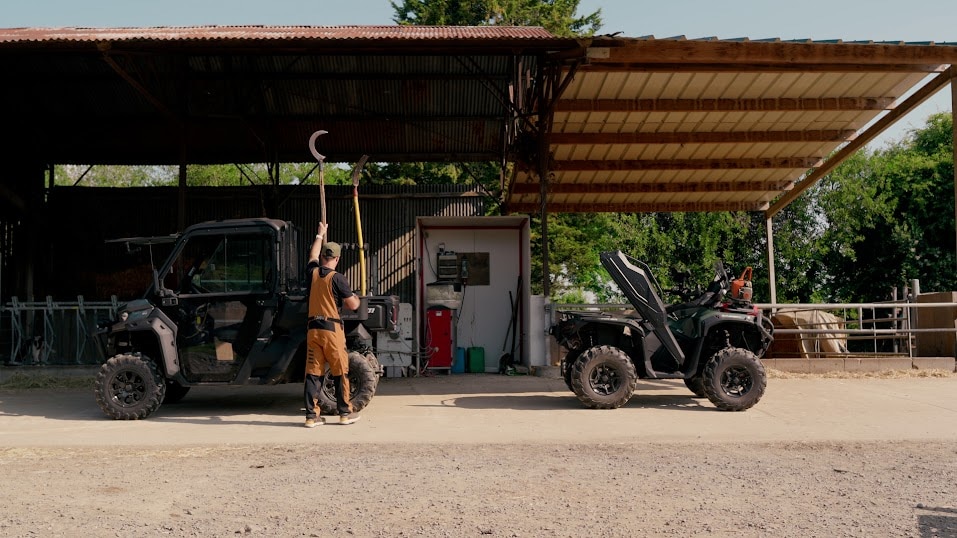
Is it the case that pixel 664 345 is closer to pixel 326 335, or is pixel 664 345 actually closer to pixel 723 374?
pixel 723 374

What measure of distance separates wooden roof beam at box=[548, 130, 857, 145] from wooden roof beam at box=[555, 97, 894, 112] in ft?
4.88

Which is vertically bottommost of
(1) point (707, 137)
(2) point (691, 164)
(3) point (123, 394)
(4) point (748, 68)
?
(3) point (123, 394)

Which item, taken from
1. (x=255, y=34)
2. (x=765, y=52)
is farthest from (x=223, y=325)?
(x=765, y=52)

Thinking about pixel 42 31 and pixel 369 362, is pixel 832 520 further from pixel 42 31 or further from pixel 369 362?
pixel 42 31

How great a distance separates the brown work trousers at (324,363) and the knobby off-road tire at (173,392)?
105 inches

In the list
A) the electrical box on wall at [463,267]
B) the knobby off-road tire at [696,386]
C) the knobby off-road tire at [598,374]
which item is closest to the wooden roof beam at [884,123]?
the knobby off-road tire at [696,386]

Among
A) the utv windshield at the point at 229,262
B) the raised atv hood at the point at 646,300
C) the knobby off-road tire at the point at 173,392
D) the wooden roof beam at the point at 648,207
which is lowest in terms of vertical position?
the knobby off-road tire at the point at 173,392

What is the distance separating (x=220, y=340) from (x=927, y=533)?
701cm

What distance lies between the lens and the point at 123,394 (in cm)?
947

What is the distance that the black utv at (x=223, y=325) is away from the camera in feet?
30.7

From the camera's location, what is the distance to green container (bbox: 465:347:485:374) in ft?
51.8

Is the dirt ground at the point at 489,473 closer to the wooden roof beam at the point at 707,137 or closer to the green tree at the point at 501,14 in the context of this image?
the wooden roof beam at the point at 707,137

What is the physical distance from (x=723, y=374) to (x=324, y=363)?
171 inches

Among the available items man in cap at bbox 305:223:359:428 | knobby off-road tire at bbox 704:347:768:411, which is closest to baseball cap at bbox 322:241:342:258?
man in cap at bbox 305:223:359:428
